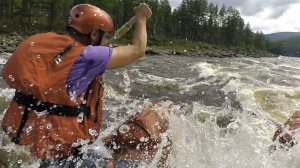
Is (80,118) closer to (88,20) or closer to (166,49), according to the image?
(88,20)

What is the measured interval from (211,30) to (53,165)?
120m

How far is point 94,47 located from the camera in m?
3.41

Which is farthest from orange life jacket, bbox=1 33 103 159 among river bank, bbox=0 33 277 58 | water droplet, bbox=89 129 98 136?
river bank, bbox=0 33 277 58

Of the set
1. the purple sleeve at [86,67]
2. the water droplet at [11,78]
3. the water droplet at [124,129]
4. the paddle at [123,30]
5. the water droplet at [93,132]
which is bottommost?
the water droplet at [124,129]

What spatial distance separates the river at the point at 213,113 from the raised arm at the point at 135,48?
163 cm

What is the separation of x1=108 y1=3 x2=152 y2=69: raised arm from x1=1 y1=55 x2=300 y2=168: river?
5.36ft

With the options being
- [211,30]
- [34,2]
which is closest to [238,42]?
[211,30]

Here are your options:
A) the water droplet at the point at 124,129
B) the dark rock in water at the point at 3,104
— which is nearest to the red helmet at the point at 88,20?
the water droplet at the point at 124,129

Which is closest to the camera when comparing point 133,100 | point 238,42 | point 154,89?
point 133,100

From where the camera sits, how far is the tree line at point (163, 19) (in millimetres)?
74062

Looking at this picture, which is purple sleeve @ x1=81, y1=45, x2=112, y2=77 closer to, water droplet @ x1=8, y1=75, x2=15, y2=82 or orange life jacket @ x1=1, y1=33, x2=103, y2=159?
orange life jacket @ x1=1, y1=33, x2=103, y2=159

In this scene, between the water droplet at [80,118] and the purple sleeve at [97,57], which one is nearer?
the purple sleeve at [97,57]

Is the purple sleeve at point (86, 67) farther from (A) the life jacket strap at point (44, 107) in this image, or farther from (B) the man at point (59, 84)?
(A) the life jacket strap at point (44, 107)

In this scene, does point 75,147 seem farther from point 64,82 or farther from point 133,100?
point 133,100
